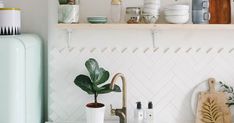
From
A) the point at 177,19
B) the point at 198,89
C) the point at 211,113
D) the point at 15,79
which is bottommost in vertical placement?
the point at 211,113

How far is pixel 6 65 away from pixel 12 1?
68cm

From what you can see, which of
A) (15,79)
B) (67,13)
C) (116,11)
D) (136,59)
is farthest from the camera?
(136,59)

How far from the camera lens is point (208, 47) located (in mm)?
2078

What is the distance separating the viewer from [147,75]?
210cm

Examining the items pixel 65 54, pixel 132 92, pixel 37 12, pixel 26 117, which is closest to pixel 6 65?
pixel 26 117

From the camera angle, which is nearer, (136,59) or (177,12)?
(177,12)

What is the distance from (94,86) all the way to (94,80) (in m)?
0.04

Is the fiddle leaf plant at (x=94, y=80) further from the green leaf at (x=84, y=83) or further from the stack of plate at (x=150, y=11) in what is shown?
the stack of plate at (x=150, y=11)

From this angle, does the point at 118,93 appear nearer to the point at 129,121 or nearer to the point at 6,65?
the point at 129,121

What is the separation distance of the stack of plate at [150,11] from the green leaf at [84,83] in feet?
1.60

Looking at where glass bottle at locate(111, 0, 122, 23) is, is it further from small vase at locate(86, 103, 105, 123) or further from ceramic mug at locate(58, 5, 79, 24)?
small vase at locate(86, 103, 105, 123)

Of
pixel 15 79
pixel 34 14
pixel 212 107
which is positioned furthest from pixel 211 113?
pixel 34 14

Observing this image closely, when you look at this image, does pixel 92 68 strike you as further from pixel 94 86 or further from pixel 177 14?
pixel 177 14

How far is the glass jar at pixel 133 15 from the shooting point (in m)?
1.92
